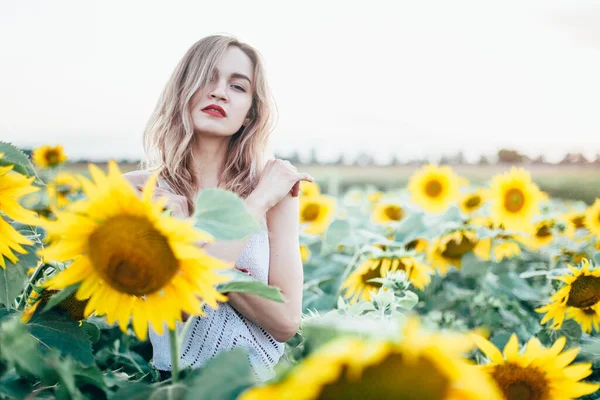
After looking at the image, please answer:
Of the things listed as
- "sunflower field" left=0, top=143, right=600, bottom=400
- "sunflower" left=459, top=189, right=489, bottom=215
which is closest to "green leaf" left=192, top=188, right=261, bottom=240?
"sunflower field" left=0, top=143, right=600, bottom=400

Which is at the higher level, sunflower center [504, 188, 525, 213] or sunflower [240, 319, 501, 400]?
sunflower [240, 319, 501, 400]

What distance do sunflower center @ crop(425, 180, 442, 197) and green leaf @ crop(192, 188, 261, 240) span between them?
317 cm

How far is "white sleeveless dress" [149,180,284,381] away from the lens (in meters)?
1.46

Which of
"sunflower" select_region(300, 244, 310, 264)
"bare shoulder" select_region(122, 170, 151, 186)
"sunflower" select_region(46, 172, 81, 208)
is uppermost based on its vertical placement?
"bare shoulder" select_region(122, 170, 151, 186)

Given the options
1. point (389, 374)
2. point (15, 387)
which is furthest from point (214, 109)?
point (389, 374)

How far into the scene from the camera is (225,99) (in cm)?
155

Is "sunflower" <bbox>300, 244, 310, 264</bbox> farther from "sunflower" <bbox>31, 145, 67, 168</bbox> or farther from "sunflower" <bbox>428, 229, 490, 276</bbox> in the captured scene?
"sunflower" <bbox>31, 145, 67, 168</bbox>

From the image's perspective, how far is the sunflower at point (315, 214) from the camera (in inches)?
127

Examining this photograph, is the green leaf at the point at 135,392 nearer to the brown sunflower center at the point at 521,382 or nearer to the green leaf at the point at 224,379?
the green leaf at the point at 224,379

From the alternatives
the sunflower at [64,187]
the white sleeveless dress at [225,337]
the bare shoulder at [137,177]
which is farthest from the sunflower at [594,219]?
the sunflower at [64,187]

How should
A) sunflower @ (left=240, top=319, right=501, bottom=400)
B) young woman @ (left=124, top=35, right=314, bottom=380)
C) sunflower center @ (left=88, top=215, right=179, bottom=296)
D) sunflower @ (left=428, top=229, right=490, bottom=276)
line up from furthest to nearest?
sunflower @ (left=428, top=229, right=490, bottom=276) → young woman @ (left=124, top=35, right=314, bottom=380) → sunflower center @ (left=88, top=215, right=179, bottom=296) → sunflower @ (left=240, top=319, right=501, bottom=400)

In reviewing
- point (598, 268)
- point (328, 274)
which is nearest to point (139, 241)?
point (598, 268)

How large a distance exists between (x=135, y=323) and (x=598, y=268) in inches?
48.6

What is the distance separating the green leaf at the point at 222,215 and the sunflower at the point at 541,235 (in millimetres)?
2585
